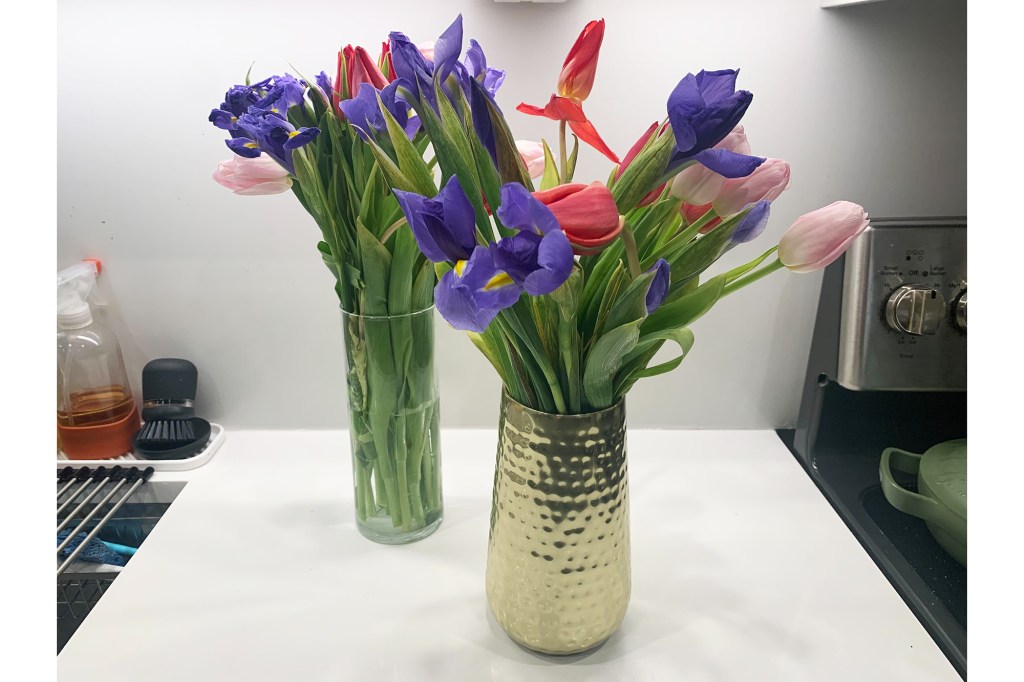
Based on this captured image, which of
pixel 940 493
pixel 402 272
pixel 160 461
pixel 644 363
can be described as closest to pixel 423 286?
pixel 402 272

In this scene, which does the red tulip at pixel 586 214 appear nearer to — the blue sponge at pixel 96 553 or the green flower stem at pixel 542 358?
the green flower stem at pixel 542 358

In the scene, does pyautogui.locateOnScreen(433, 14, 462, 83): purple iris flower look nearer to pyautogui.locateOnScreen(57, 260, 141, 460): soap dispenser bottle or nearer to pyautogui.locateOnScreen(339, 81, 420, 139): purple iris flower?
pyautogui.locateOnScreen(339, 81, 420, 139): purple iris flower

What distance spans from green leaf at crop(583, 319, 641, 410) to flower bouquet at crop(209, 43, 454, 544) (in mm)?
209

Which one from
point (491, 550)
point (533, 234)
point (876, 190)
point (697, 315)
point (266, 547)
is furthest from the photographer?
point (876, 190)

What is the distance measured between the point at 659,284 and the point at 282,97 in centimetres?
35

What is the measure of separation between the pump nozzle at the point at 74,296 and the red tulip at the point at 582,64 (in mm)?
702

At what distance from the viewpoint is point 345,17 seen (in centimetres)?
84

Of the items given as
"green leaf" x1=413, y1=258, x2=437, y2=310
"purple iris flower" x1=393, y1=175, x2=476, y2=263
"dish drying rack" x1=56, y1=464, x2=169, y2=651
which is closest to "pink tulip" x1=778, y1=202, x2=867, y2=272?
"purple iris flower" x1=393, y1=175, x2=476, y2=263

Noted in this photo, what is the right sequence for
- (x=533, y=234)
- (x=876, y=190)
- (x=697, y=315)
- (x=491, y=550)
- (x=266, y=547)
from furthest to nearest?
(x=876, y=190) → (x=266, y=547) → (x=491, y=550) → (x=697, y=315) → (x=533, y=234)

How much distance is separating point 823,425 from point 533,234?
682 millimetres

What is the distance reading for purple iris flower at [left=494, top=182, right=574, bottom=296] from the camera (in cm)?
36

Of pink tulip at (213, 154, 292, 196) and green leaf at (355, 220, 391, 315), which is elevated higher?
pink tulip at (213, 154, 292, 196)

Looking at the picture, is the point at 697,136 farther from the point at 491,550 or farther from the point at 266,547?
the point at 266,547

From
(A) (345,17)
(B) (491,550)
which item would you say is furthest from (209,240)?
(B) (491,550)
